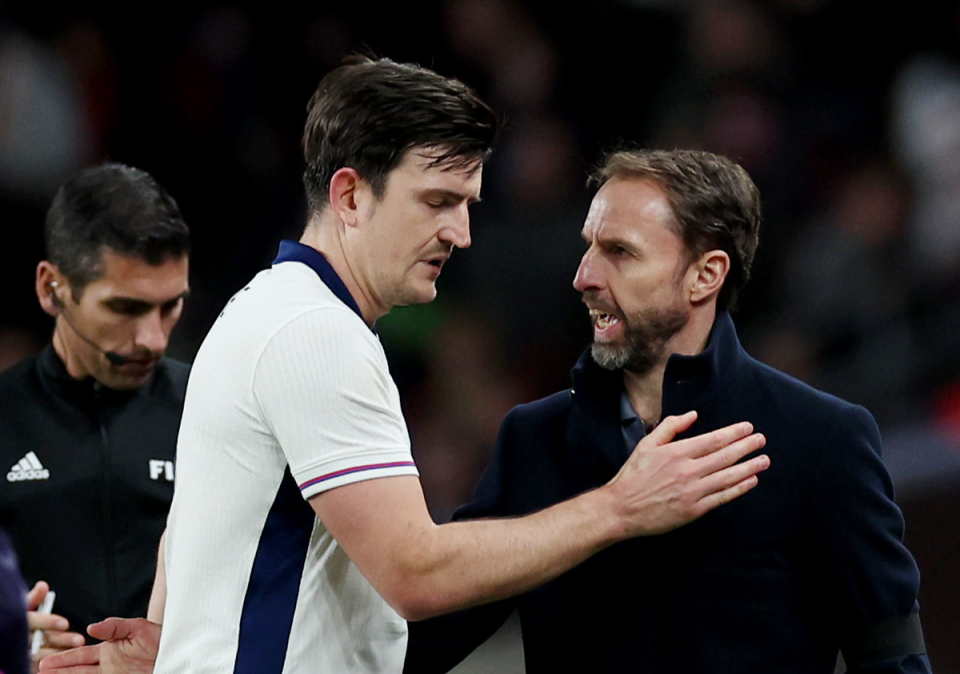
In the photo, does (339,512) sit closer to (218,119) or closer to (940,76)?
(218,119)

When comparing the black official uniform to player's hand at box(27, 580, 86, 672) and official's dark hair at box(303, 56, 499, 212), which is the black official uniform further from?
official's dark hair at box(303, 56, 499, 212)

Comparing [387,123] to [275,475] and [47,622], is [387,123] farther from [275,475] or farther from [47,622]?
[47,622]

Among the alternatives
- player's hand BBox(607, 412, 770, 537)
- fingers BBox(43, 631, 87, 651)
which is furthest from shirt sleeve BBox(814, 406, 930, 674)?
fingers BBox(43, 631, 87, 651)

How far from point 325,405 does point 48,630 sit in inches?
47.7

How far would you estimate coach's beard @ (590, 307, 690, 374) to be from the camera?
255 centimetres

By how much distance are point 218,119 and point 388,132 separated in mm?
4279

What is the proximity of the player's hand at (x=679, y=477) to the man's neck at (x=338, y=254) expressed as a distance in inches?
21.2

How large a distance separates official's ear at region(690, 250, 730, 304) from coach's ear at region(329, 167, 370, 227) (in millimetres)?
777

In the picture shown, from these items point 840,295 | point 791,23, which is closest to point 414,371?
point 840,295

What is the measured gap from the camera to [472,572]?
1.98 m

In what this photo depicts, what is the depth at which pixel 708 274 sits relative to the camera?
2.62 m

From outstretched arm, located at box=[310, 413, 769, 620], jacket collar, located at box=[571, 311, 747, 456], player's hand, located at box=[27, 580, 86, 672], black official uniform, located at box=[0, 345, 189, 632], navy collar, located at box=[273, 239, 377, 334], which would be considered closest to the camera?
outstretched arm, located at box=[310, 413, 769, 620]

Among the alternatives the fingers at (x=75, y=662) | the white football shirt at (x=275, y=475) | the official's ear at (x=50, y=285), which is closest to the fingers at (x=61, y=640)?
the fingers at (x=75, y=662)

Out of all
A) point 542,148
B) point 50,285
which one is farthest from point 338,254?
point 542,148
